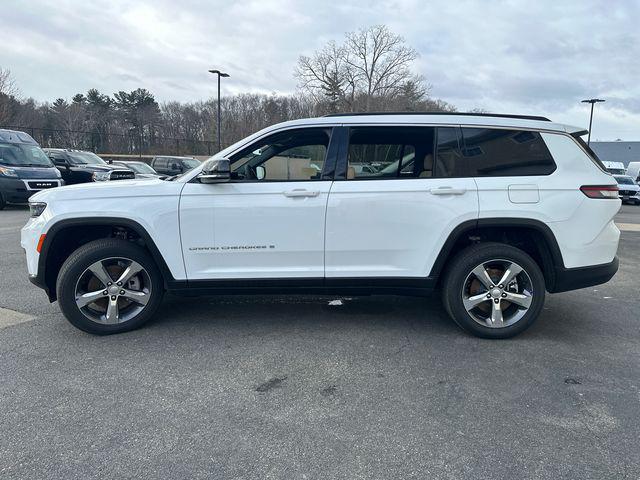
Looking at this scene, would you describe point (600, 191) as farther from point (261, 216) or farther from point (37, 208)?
point (37, 208)

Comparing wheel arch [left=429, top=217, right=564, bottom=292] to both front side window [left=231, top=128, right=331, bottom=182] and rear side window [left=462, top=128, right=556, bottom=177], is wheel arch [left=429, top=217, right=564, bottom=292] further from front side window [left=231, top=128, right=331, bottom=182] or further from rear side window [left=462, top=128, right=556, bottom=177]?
front side window [left=231, top=128, right=331, bottom=182]

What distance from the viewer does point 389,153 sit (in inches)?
159

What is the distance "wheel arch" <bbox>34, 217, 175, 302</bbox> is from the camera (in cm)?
368

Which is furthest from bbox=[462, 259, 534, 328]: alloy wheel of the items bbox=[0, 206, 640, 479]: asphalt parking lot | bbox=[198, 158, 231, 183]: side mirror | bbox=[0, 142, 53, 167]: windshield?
bbox=[0, 142, 53, 167]: windshield

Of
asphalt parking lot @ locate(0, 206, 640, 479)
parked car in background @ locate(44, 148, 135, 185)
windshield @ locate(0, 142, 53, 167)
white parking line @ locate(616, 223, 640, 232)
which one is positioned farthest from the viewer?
parked car in background @ locate(44, 148, 135, 185)

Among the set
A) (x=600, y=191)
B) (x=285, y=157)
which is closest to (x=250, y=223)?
(x=285, y=157)

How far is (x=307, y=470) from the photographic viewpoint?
2238 mm

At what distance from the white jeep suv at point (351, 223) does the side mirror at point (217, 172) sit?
0.01 metres

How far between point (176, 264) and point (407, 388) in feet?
7.07

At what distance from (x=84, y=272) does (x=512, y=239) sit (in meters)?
3.82

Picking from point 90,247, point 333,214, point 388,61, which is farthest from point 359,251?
point 388,61

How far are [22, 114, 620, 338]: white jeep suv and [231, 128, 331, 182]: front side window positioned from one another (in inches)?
0.5

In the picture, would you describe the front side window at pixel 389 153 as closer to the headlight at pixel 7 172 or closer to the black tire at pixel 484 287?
the black tire at pixel 484 287

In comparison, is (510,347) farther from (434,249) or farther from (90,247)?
(90,247)
